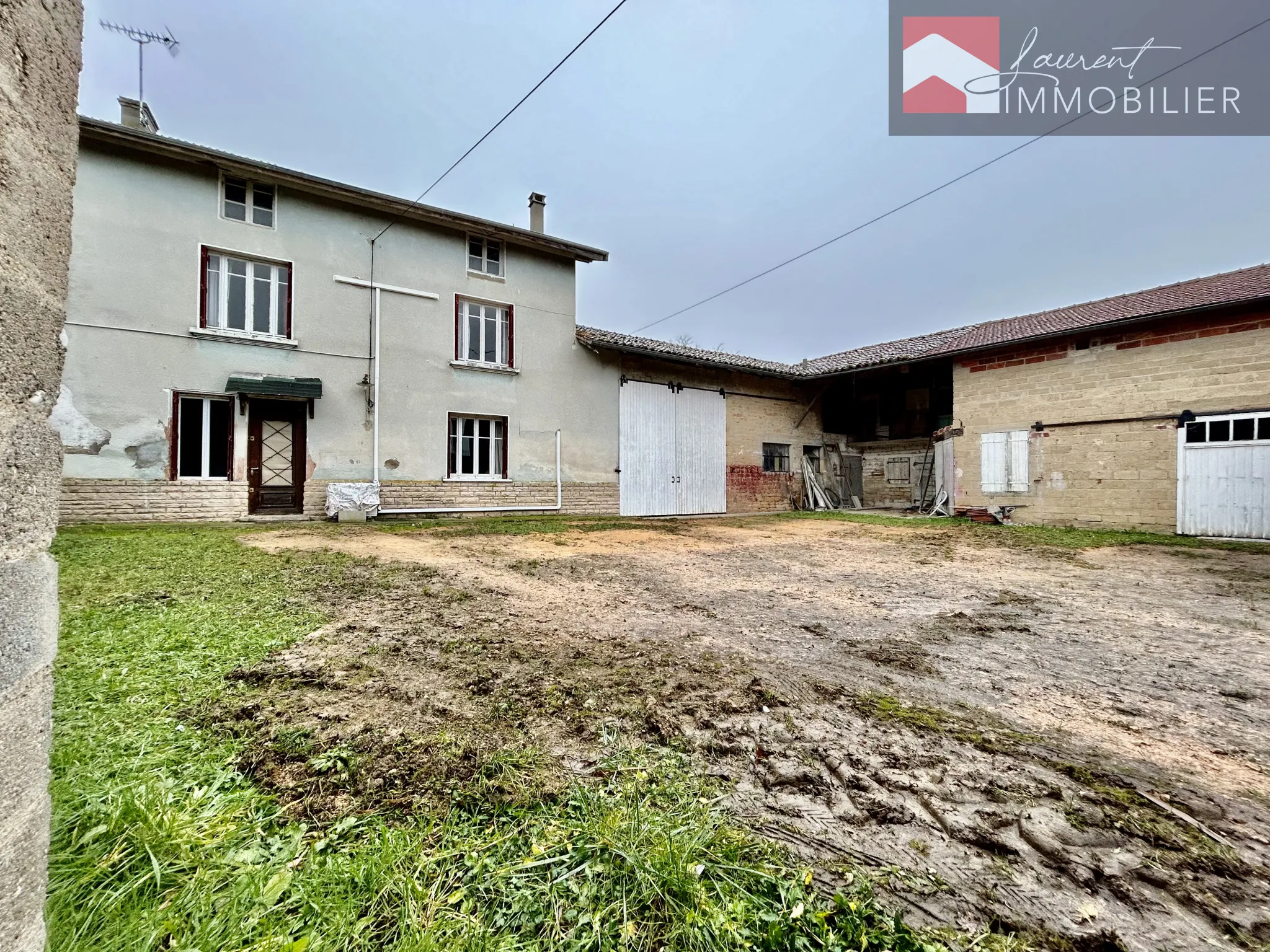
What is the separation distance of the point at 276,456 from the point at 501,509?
4.58 meters

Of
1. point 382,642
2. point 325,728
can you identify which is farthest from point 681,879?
point 382,642

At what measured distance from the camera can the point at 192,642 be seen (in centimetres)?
275

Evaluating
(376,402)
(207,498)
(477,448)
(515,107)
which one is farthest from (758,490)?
(207,498)

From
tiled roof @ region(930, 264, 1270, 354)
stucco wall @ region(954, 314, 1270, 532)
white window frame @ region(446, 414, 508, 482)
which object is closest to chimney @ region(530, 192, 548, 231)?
white window frame @ region(446, 414, 508, 482)

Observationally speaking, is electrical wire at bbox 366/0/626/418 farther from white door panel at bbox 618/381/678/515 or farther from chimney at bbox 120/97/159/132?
white door panel at bbox 618/381/678/515

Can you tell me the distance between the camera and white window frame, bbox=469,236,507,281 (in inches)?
470

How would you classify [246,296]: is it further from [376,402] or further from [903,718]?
[903,718]

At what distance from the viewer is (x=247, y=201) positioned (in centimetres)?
971

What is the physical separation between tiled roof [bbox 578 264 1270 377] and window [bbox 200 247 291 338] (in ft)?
21.1

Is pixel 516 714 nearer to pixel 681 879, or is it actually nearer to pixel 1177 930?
pixel 681 879

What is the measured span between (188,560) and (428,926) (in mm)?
5834

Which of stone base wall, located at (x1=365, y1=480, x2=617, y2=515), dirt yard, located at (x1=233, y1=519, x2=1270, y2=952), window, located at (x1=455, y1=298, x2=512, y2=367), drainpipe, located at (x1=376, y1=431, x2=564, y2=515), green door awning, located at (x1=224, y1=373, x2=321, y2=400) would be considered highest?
window, located at (x1=455, y1=298, x2=512, y2=367)

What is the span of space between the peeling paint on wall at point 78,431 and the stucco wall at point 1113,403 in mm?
17862

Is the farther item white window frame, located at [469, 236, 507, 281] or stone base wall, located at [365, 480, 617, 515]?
white window frame, located at [469, 236, 507, 281]
